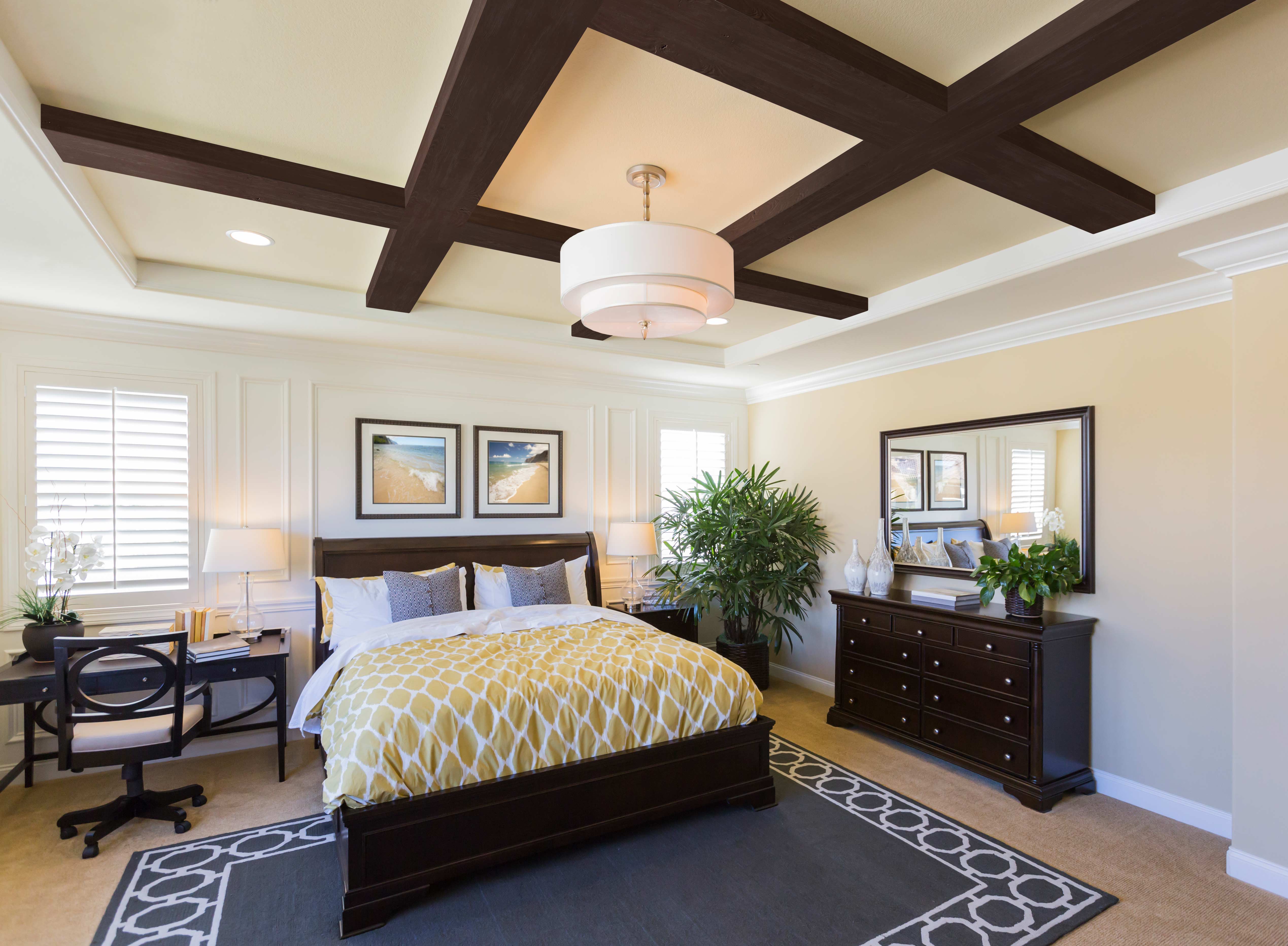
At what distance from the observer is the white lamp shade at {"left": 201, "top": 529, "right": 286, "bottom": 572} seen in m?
3.85

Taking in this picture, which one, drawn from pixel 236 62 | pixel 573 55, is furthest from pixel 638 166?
pixel 236 62

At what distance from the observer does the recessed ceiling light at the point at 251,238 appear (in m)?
3.08

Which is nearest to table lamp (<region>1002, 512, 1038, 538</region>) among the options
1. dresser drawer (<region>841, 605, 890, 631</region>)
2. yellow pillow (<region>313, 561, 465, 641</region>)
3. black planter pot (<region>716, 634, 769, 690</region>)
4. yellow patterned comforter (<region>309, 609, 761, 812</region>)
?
dresser drawer (<region>841, 605, 890, 631</region>)

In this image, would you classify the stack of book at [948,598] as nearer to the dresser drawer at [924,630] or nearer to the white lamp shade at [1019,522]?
the dresser drawer at [924,630]

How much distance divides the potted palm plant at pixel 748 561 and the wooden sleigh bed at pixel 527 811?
5.76 feet

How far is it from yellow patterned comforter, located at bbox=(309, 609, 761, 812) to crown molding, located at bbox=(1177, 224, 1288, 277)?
2.78 metres

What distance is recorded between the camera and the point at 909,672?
13.5 ft

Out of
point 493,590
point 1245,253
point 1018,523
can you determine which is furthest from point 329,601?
point 1245,253

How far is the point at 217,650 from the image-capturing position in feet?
11.7

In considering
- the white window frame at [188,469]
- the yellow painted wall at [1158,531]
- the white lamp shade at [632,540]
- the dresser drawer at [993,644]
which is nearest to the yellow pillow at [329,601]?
the white window frame at [188,469]

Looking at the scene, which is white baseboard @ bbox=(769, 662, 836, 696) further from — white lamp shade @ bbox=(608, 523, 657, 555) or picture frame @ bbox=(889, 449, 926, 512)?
white lamp shade @ bbox=(608, 523, 657, 555)

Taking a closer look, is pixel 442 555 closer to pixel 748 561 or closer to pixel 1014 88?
pixel 748 561

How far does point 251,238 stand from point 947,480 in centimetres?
414

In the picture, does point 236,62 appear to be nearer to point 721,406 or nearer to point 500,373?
point 500,373
